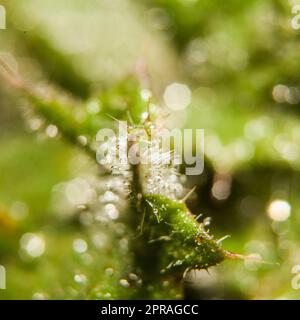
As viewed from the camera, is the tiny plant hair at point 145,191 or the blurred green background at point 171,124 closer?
the tiny plant hair at point 145,191

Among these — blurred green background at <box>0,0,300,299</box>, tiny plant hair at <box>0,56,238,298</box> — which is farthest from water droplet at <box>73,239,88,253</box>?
tiny plant hair at <box>0,56,238,298</box>

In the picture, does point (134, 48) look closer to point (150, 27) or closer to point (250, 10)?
point (150, 27)

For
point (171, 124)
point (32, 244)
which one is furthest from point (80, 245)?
point (171, 124)

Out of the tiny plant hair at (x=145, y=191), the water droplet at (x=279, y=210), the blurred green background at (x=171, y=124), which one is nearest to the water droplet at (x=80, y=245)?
the blurred green background at (x=171, y=124)

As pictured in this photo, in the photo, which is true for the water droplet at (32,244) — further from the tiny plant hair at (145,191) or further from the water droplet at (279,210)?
the water droplet at (279,210)

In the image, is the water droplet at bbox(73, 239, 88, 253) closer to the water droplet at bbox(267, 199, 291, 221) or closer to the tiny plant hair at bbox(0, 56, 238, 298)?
the tiny plant hair at bbox(0, 56, 238, 298)

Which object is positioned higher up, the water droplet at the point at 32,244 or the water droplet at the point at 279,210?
the water droplet at the point at 279,210

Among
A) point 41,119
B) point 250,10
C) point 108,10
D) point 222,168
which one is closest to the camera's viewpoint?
point 41,119

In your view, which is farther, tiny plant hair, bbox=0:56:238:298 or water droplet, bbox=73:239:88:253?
water droplet, bbox=73:239:88:253
